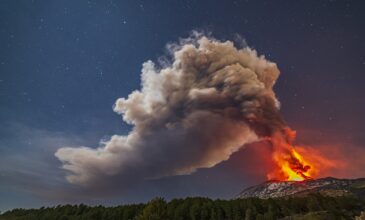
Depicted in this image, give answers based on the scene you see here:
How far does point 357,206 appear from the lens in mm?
198750

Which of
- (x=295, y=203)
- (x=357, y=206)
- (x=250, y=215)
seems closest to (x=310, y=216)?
(x=250, y=215)

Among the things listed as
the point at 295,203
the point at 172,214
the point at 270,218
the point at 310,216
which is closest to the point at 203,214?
the point at 172,214

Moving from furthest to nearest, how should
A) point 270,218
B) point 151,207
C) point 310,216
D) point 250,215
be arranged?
point 250,215 → point 270,218 → point 151,207 → point 310,216

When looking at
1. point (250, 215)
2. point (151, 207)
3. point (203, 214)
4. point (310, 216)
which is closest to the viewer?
point (310, 216)

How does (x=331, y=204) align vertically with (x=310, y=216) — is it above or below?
above

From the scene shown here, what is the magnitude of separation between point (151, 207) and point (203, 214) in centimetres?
5512

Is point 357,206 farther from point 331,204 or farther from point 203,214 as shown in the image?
point 203,214

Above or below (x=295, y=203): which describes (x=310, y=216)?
below

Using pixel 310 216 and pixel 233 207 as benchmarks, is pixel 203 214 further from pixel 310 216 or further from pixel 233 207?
pixel 310 216

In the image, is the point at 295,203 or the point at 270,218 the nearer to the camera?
the point at 270,218

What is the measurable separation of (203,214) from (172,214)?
2003 centimetres

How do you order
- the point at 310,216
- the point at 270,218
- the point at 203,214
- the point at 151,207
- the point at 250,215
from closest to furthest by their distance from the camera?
the point at 310,216 → the point at 151,207 → the point at 270,218 → the point at 250,215 → the point at 203,214

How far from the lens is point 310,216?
427ft

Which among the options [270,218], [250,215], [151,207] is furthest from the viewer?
[250,215]
